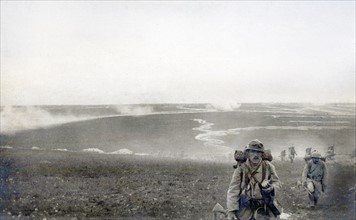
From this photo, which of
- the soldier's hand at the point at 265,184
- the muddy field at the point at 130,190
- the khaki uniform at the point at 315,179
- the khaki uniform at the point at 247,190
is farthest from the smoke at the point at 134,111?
the soldier's hand at the point at 265,184

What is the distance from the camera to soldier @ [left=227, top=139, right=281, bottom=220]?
30.2 feet

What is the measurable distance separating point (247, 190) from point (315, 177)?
8354 mm

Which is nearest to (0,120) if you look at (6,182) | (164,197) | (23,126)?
(23,126)

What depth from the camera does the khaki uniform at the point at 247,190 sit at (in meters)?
9.23

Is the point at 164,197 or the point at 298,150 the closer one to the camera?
the point at 164,197

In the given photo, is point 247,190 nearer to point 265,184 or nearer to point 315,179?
point 265,184

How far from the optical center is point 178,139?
Answer: 155 ft

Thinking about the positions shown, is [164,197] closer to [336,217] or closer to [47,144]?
[336,217]

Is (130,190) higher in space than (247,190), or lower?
lower

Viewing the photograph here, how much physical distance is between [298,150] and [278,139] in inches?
253

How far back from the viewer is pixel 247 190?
929 centimetres

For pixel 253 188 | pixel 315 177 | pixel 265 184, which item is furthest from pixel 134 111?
pixel 265 184

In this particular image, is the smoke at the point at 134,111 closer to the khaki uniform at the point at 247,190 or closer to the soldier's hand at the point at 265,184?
the khaki uniform at the point at 247,190

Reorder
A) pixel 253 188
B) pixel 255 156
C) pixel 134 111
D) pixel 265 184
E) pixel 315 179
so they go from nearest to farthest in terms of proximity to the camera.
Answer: pixel 265 184
pixel 253 188
pixel 255 156
pixel 315 179
pixel 134 111
